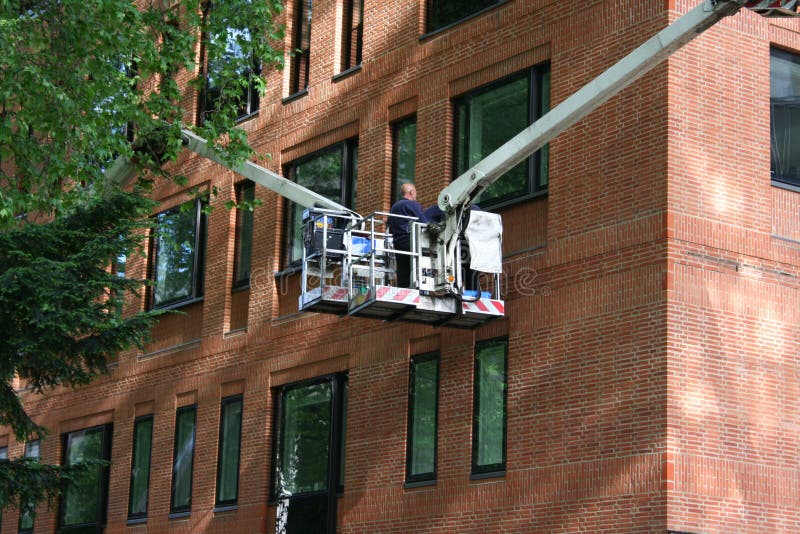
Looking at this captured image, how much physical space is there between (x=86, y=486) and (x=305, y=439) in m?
8.08

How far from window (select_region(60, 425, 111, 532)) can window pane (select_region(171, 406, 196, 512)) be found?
2502 millimetres

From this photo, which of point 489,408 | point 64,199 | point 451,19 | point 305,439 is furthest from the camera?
point 305,439

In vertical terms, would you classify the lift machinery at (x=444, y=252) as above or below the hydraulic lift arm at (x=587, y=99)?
below

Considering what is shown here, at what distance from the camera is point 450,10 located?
23.8 meters

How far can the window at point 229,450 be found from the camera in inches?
1053

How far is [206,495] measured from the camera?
89.0ft

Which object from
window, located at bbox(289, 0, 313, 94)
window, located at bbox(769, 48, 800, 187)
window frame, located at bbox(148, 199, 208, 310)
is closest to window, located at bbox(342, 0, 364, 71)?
window, located at bbox(289, 0, 313, 94)

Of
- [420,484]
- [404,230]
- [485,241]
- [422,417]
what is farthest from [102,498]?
[485,241]

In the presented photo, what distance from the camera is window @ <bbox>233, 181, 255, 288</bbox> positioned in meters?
27.8

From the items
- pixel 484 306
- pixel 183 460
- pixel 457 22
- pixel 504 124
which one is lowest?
pixel 183 460

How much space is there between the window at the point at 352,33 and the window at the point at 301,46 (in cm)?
114

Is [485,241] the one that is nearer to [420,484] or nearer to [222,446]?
[420,484]

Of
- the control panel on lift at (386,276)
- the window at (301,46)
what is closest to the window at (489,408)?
the control panel on lift at (386,276)

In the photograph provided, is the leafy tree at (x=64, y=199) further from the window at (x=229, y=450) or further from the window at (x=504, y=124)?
the window at (x=229, y=450)
